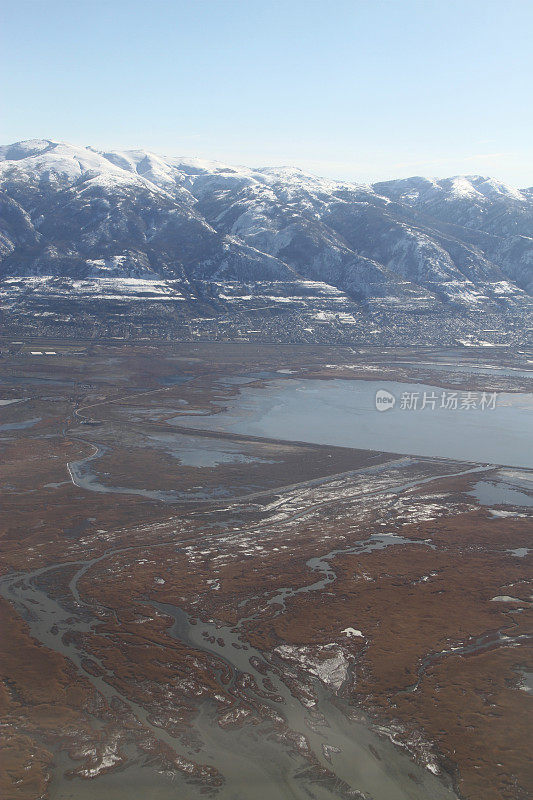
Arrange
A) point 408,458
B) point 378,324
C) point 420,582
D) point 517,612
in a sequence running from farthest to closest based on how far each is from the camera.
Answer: point 378,324 → point 408,458 → point 420,582 → point 517,612

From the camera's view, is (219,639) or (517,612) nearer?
(219,639)

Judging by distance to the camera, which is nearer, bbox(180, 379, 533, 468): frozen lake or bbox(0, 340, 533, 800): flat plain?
bbox(0, 340, 533, 800): flat plain

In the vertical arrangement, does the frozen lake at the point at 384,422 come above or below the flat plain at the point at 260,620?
below

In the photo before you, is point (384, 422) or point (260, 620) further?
point (384, 422)

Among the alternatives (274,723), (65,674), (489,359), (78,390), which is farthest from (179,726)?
(489,359)

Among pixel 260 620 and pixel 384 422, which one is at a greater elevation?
pixel 260 620

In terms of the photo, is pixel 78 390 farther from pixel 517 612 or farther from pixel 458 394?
pixel 517 612

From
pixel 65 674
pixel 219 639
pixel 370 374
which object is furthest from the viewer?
pixel 370 374

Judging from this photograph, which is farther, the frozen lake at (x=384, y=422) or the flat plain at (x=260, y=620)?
the frozen lake at (x=384, y=422)

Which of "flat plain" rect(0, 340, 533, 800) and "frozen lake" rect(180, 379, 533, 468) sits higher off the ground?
"flat plain" rect(0, 340, 533, 800)
